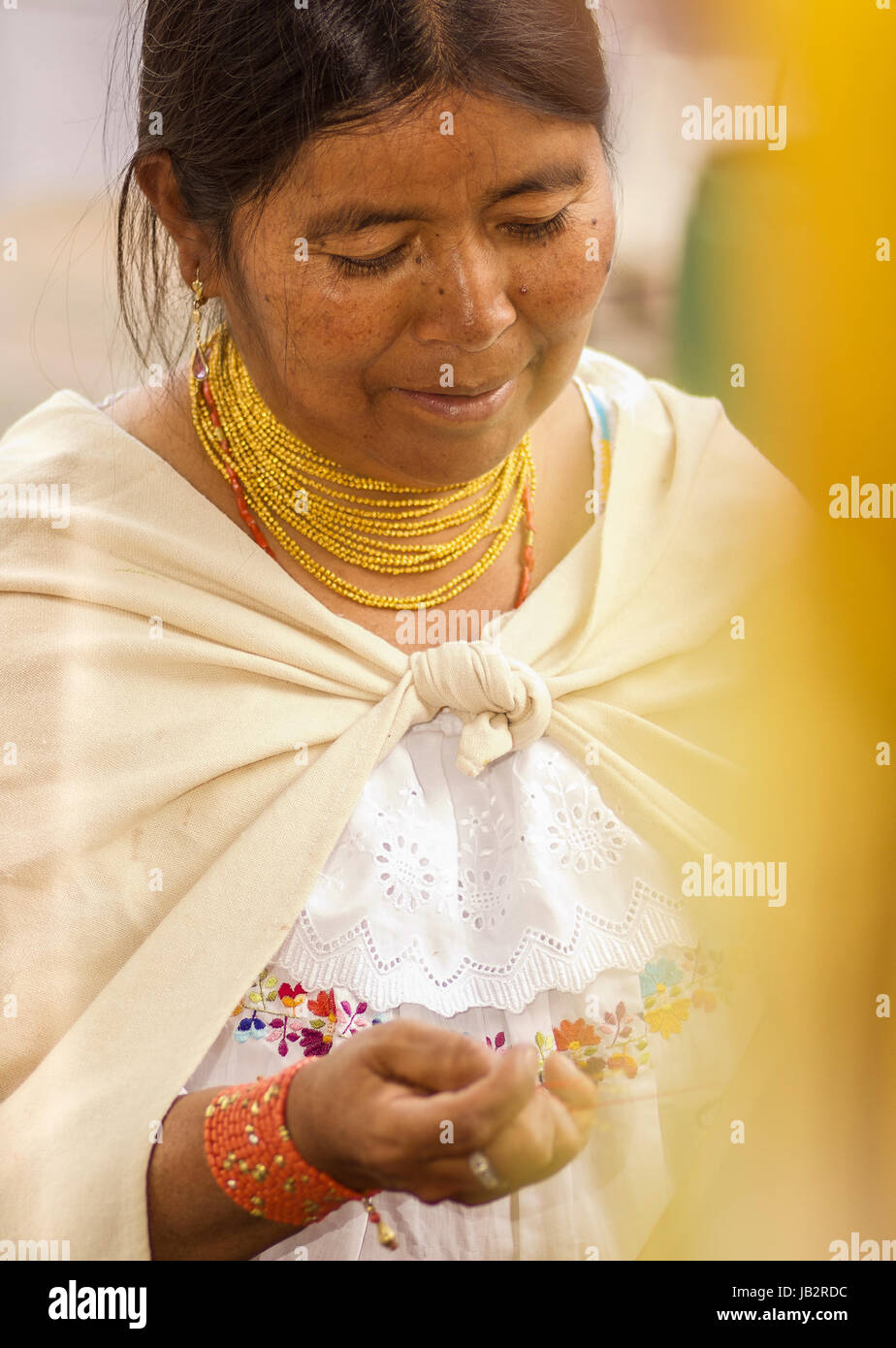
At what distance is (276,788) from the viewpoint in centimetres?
114

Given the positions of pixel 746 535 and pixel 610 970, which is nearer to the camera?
pixel 610 970

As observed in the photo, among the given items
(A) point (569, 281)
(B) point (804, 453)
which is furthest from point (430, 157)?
(B) point (804, 453)

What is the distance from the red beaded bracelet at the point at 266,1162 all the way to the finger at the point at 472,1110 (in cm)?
11

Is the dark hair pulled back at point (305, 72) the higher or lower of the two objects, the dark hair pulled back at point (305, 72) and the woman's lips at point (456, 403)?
the higher

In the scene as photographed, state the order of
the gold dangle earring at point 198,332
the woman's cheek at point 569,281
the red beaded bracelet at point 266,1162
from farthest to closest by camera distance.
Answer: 1. the gold dangle earring at point 198,332
2. the woman's cheek at point 569,281
3. the red beaded bracelet at point 266,1162

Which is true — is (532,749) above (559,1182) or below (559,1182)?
above

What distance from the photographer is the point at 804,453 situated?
1.12 meters

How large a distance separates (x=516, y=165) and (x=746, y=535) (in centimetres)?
43

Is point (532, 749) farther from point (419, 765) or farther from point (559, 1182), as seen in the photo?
point (559, 1182)

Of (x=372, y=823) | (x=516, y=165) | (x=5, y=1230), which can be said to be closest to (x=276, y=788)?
(x=372, y=823)

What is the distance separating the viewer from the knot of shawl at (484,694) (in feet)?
3.62

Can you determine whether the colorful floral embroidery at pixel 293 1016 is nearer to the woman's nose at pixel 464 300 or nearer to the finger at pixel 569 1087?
the finger at pixel 569 1087

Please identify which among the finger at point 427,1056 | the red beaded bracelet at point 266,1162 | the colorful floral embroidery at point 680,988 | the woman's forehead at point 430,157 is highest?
A: the woman's forehead at point 430,157

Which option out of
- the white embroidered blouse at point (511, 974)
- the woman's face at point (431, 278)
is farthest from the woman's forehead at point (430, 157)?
the white embroidered blouse at point (511, 974)
